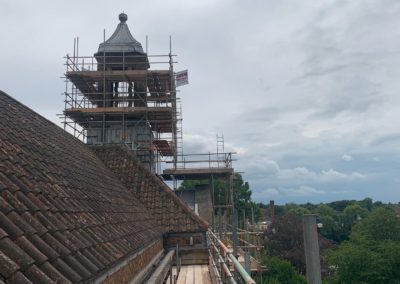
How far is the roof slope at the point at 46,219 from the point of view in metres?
3.34

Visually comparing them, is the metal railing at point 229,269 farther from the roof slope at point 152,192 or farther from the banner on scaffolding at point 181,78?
the banner on scaffolding at point 181,78

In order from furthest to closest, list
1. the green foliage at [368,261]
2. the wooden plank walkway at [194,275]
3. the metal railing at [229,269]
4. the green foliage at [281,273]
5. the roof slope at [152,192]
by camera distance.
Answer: the green foliage at [281,273], the green foliage at [368,261], the roof slope at [152,192], the wooden plank walkway at [194,275], the metal railing at [229,269]

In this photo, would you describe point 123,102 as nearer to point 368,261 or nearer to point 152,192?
point 152,192

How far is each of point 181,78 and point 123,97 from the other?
543 centimetres

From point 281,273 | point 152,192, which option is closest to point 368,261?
point 281,273

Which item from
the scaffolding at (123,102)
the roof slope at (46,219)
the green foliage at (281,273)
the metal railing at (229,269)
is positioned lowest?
the green foliage at (281,273)

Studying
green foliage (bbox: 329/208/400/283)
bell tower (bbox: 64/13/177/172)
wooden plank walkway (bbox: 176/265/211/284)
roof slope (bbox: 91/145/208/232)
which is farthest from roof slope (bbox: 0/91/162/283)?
green foliage (bbox: 329/208/400/283)

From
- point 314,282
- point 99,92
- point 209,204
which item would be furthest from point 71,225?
point 209,204

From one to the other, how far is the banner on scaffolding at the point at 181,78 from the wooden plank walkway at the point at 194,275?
15.5 meters

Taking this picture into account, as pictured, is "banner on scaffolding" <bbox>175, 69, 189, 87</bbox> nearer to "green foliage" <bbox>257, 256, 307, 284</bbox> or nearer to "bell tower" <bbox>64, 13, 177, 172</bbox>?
"bell tower" <bbox>64, 13, 177, 172</bbox>

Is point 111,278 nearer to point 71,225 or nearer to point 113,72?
point 71,225

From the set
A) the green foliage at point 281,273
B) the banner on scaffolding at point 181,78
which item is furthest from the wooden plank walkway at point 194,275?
the green foliage at point 281,273

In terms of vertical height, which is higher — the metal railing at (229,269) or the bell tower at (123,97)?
the bell tower at (123,97)

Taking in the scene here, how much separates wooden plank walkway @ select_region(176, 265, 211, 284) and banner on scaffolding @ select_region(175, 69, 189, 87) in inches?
610
